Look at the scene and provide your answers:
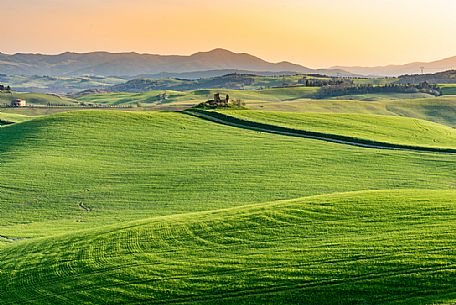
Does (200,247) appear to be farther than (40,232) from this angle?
No

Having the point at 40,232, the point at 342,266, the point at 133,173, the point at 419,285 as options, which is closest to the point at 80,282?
the point at 342,266

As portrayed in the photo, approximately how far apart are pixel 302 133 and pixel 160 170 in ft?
88.5

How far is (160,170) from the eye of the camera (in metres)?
65.1

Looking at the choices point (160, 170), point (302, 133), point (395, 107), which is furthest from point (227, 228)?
point (395, 107)

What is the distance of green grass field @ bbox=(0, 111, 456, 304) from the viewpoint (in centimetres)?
2422

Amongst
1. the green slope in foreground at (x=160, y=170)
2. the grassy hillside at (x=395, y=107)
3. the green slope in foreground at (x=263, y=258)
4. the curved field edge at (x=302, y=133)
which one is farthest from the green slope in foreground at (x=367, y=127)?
the green slope in foreground at (x=263, y=258)

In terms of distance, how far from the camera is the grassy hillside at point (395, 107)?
142 meters

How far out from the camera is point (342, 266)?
976 inches

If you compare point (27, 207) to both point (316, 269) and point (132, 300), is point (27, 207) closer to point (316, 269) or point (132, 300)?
point (132, 300)

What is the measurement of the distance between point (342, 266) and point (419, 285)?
11.2 feet

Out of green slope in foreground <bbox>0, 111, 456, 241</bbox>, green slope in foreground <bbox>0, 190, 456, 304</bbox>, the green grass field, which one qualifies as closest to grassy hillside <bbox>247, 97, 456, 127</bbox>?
green slope in foreground <bbox>0, 111, 456, 241</bbox>

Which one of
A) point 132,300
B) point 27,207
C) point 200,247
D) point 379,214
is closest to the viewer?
point 132,300

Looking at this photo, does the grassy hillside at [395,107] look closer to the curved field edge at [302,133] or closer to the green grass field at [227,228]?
the curved field edge at [302,133]

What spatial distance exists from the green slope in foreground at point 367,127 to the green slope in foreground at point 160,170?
23.3 feet
